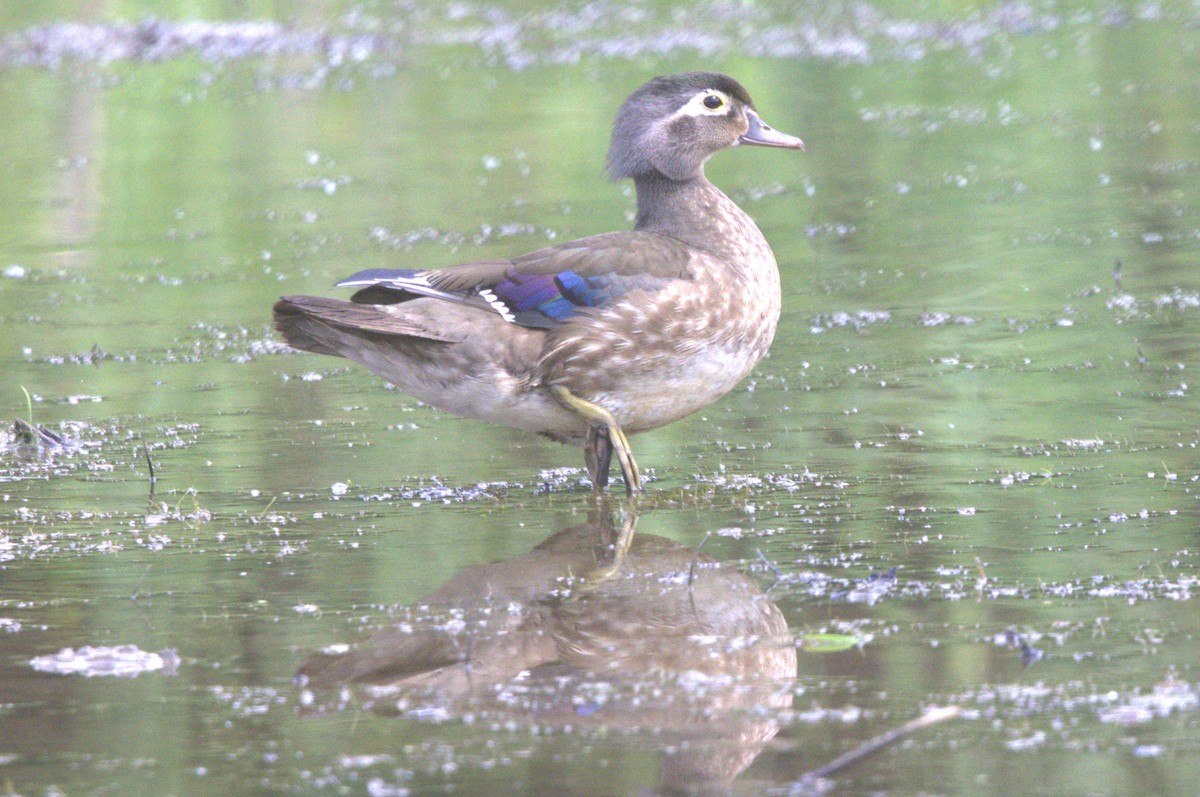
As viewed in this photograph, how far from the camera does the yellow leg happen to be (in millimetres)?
6844

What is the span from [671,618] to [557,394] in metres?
1.97

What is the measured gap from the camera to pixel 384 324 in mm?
6773

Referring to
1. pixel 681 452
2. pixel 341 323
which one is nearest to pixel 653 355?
pixel 681 452

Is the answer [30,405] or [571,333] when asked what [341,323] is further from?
[30,405]

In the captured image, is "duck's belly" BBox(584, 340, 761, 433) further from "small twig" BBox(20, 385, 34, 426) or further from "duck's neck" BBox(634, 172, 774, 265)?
"small twig" BBox(20, 385, 34, 426)

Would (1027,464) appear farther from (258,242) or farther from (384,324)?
(258,242)

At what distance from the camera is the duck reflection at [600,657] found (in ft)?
14.3

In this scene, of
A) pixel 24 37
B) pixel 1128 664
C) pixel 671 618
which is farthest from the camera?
pixel 24 37

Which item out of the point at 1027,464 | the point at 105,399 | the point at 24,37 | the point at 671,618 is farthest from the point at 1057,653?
the point at 24,37

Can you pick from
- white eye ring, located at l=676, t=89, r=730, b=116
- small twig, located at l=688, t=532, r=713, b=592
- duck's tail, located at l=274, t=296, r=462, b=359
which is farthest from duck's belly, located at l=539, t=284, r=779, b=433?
small twig, located at l=688, t=532, r=713, b=592

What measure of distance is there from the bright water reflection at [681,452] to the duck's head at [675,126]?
3.61 feet

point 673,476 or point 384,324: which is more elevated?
point 384,324

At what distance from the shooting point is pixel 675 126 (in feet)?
25.4

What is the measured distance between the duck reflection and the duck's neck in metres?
1.83
